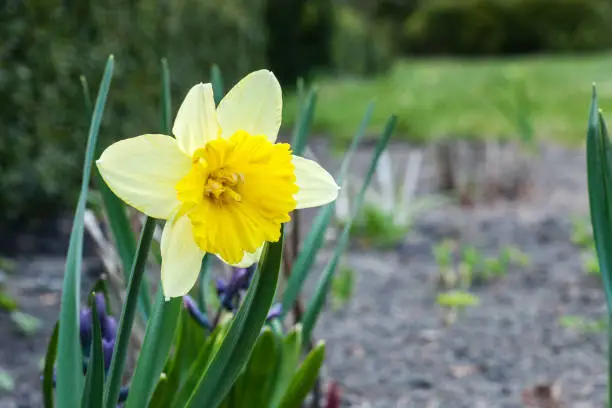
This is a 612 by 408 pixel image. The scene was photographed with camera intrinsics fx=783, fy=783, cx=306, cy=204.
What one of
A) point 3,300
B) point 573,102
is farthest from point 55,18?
point 573,102

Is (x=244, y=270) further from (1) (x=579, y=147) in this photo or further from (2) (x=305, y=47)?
(2) (x=305, y=47)

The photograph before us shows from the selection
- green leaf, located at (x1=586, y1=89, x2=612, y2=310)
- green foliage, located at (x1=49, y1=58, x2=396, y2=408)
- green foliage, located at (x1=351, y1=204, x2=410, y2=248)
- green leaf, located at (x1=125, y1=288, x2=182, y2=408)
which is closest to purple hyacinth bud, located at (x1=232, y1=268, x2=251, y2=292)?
green foliage, located at (x1=49, y1=58, x2=396, y2=408)

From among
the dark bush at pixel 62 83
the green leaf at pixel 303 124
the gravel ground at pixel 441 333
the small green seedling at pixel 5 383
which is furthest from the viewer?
the dark bush at pixel 62 83

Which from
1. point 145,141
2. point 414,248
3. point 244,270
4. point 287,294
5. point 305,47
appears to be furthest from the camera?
point 305,47

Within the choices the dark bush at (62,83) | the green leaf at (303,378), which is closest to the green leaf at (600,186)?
the green leaf at (303,378)

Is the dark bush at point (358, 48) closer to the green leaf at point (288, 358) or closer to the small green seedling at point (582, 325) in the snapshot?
the small green seedling at point (582, 325)

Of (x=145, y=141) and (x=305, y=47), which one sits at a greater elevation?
(x=145, y=141)

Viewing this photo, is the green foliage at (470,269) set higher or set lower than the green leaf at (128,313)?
lower

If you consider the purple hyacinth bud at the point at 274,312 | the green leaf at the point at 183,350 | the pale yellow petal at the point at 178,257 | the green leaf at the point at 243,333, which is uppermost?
Answer: the pale yellow petal at the point at 178,257
